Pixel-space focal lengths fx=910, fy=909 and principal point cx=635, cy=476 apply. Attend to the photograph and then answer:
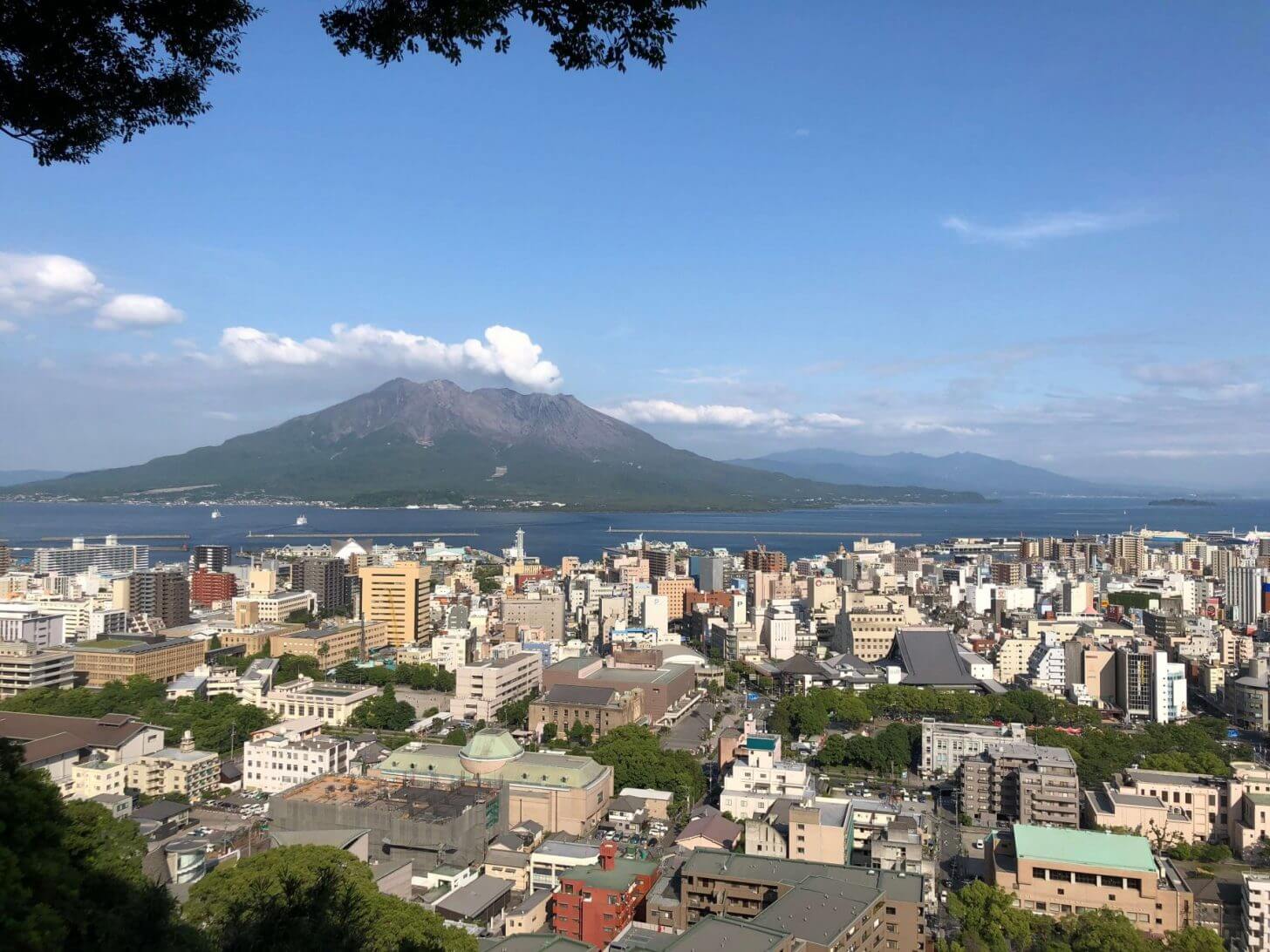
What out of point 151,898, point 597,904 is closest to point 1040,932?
point 597,904

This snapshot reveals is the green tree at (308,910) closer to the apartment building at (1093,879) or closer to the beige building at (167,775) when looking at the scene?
the beige building at (167,775)

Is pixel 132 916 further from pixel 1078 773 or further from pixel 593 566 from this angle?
pixel 593 566

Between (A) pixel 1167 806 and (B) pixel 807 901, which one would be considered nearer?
(B) pixel 807 901

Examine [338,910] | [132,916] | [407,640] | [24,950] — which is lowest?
[407,640]

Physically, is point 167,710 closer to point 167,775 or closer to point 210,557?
point 167,775

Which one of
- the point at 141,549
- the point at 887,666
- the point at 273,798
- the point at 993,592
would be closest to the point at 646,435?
the point at 141,549

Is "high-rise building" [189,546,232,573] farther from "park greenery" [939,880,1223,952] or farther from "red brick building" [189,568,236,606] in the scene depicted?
"park greenery" [939,880,1223,952]

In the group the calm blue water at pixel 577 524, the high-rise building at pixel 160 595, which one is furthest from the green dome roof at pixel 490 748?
the calm blue water at pixel 577 524

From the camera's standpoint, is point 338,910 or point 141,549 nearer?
point 338,910
